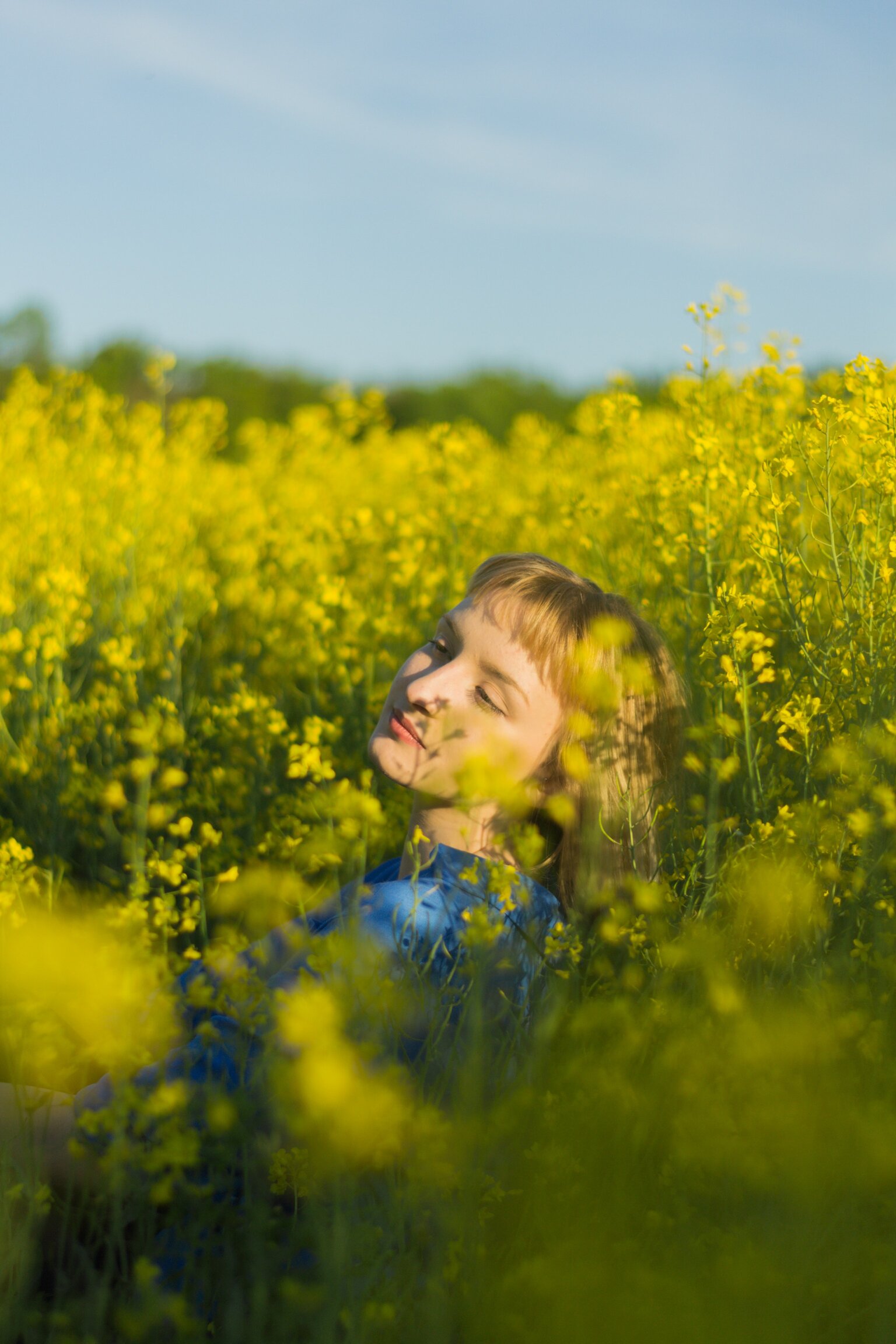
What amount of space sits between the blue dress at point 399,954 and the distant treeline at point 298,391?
12677mm

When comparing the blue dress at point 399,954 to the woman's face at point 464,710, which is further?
the woman's face at point 464,710

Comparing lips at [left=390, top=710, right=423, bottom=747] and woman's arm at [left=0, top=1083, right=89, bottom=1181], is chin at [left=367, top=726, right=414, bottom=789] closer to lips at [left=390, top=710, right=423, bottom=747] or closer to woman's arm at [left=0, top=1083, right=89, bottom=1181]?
lips at [left=390, top=710, right=423, bottom=747]

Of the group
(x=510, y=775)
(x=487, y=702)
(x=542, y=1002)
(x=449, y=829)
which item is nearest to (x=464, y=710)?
(x=487, y=702)

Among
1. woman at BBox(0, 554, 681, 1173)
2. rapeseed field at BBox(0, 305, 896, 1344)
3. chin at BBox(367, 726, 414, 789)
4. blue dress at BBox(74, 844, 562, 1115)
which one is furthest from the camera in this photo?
chin at BBox(367, 726, 414, 789)

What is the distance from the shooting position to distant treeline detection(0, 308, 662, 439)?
13.9 metres

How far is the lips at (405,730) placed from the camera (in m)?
1.77

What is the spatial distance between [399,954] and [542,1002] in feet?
0.75

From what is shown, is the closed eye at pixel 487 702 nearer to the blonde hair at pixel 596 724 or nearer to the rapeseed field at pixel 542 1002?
the blonde hair at pixel 596 724

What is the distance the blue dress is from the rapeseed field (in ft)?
0.14

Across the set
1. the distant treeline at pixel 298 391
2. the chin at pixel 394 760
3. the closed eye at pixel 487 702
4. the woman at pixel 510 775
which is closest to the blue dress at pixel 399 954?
the woman at pixel 510 775

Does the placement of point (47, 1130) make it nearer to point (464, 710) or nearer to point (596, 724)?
point (464, 710)

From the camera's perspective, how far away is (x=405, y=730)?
1.78m

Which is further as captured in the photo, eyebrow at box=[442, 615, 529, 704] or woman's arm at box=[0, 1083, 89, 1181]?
eyebrow at box=[442, 615, 529, 704]

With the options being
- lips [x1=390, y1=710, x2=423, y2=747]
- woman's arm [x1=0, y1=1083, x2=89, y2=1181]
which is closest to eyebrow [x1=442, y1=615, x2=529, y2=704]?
lips [x1=390, y1=710, x2=423, y2=747]
